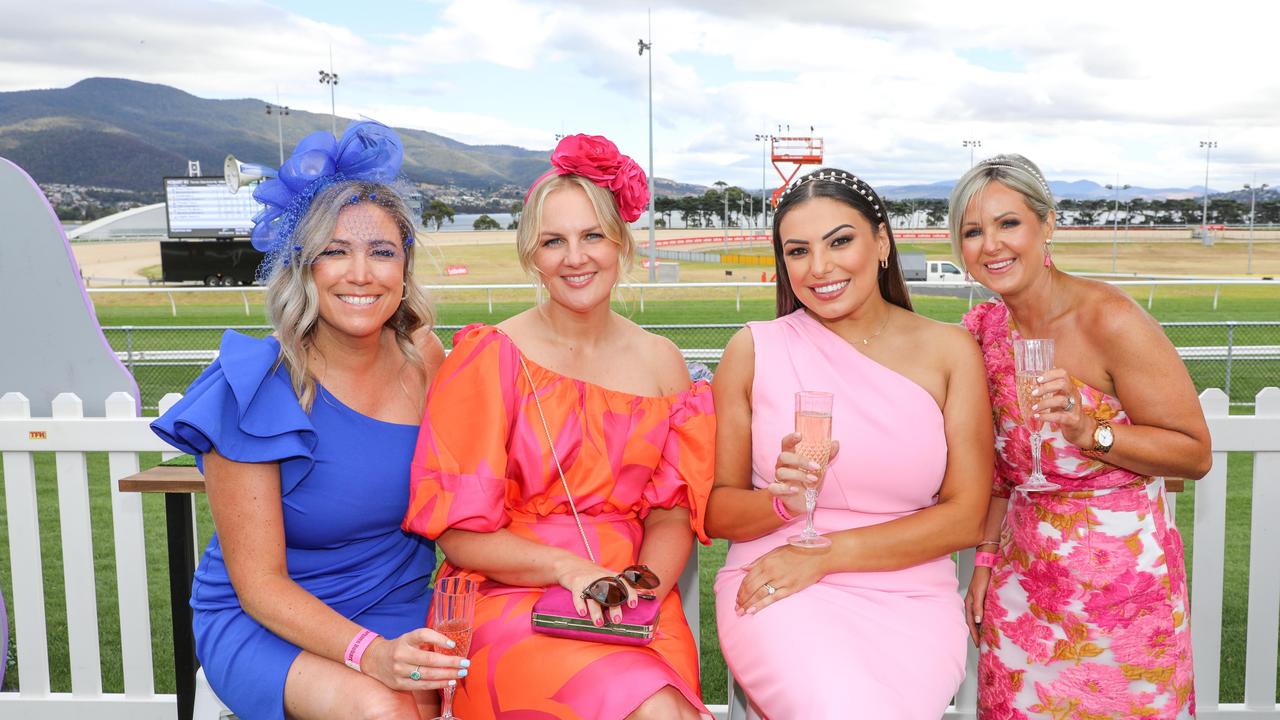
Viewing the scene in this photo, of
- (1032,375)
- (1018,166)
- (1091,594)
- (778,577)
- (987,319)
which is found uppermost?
(1018,166)

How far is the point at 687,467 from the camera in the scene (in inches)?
114

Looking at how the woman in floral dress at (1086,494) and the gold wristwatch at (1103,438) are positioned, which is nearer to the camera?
the gold wristwatch at (1103,438)

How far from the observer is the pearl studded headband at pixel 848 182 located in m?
2.93

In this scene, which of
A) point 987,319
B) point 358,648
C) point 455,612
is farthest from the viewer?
point 987,319

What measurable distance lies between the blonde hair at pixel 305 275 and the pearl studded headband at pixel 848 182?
1.26 meters

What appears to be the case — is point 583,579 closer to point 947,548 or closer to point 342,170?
point 947,548

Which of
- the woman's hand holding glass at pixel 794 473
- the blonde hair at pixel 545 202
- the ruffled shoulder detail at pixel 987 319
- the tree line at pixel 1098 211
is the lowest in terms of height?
the woman's hand holding glass at pixel 794 473

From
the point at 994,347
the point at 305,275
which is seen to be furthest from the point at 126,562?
the point at 994,347

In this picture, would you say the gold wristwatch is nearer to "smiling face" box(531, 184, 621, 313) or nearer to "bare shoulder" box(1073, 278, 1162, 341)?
"bare shoulder" box(1073, 278, 1162, 341)

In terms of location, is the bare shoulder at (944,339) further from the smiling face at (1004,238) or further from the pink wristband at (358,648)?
the pink wristband at (358,648)

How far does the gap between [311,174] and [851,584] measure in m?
1.96

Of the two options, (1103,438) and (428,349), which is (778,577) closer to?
(1103,438)

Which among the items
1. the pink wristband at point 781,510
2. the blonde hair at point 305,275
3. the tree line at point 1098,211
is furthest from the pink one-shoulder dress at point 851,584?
the tree line at point 1098,211

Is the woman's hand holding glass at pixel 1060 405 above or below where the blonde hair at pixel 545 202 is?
below
